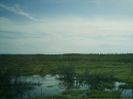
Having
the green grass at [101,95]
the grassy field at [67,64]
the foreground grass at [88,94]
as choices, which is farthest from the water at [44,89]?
the grassy field at [67,64]

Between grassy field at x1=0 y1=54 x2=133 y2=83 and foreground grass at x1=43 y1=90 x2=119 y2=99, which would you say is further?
grassy field at x1=0 y1=54 x2=133 y2=83

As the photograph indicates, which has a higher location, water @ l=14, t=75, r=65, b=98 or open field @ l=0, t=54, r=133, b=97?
open field @ l=0, t=54, r=133, b=97

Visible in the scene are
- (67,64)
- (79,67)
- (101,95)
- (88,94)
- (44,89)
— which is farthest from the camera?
(67,64)

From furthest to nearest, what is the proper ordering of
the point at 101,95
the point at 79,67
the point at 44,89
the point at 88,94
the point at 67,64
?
the point at 67,64 → the point at 79,67 → the point at 44,89 → the point at 88,94 → the point at 101,95

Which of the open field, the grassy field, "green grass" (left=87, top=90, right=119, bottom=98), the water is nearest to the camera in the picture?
"green grass" (left=87, top=90, right=119, bottom=98)

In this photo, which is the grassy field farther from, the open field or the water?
the water

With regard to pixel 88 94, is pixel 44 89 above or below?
below

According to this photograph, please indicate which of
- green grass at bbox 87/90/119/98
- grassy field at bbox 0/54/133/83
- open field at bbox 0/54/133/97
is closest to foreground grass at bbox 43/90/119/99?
green grass at bbox 87/90/119/98

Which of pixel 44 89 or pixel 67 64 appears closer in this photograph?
pixel 44 89

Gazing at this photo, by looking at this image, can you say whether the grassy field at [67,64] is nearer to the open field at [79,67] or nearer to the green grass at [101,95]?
the open field at [79,67]

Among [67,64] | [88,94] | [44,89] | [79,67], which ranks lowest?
[44,89]

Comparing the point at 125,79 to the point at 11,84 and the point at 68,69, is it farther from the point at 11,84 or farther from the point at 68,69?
the point at 11,84

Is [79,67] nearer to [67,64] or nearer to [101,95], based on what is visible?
[67,64]

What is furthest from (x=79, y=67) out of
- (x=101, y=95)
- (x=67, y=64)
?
(x=101, y=95)
